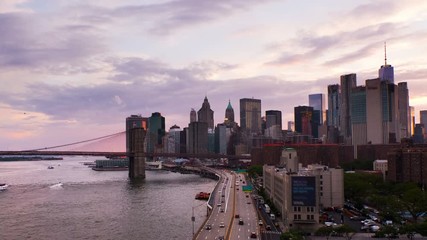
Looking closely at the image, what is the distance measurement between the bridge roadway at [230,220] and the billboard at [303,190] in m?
4.57

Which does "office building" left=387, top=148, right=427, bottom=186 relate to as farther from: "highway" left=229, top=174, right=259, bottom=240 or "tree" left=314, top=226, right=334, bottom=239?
"tree" left=314, top=226, right=334, bottom=239

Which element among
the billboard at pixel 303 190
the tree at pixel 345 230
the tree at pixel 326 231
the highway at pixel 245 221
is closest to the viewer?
the tree at pixel 345 230

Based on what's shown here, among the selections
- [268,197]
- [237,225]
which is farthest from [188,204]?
[237,225]

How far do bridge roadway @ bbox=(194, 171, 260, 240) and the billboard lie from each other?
4.57 m

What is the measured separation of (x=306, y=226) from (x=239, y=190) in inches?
1464

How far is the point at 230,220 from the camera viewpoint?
1914 inches

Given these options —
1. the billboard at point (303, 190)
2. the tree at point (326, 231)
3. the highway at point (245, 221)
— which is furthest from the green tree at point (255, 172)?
the tree at point (326, 231)

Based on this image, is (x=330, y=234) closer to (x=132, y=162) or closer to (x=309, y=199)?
(x=309, y=199)

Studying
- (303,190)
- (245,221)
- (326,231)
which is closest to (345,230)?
(326,231)

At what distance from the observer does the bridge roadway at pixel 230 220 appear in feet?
134

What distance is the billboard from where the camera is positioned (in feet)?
150

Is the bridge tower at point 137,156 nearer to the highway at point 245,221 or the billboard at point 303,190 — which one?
the highway at point 245,221

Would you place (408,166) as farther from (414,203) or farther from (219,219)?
(219,219)

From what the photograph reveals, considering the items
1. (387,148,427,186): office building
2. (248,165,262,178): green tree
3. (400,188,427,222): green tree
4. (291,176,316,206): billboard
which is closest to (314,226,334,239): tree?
(291,176,316,206): billboard
